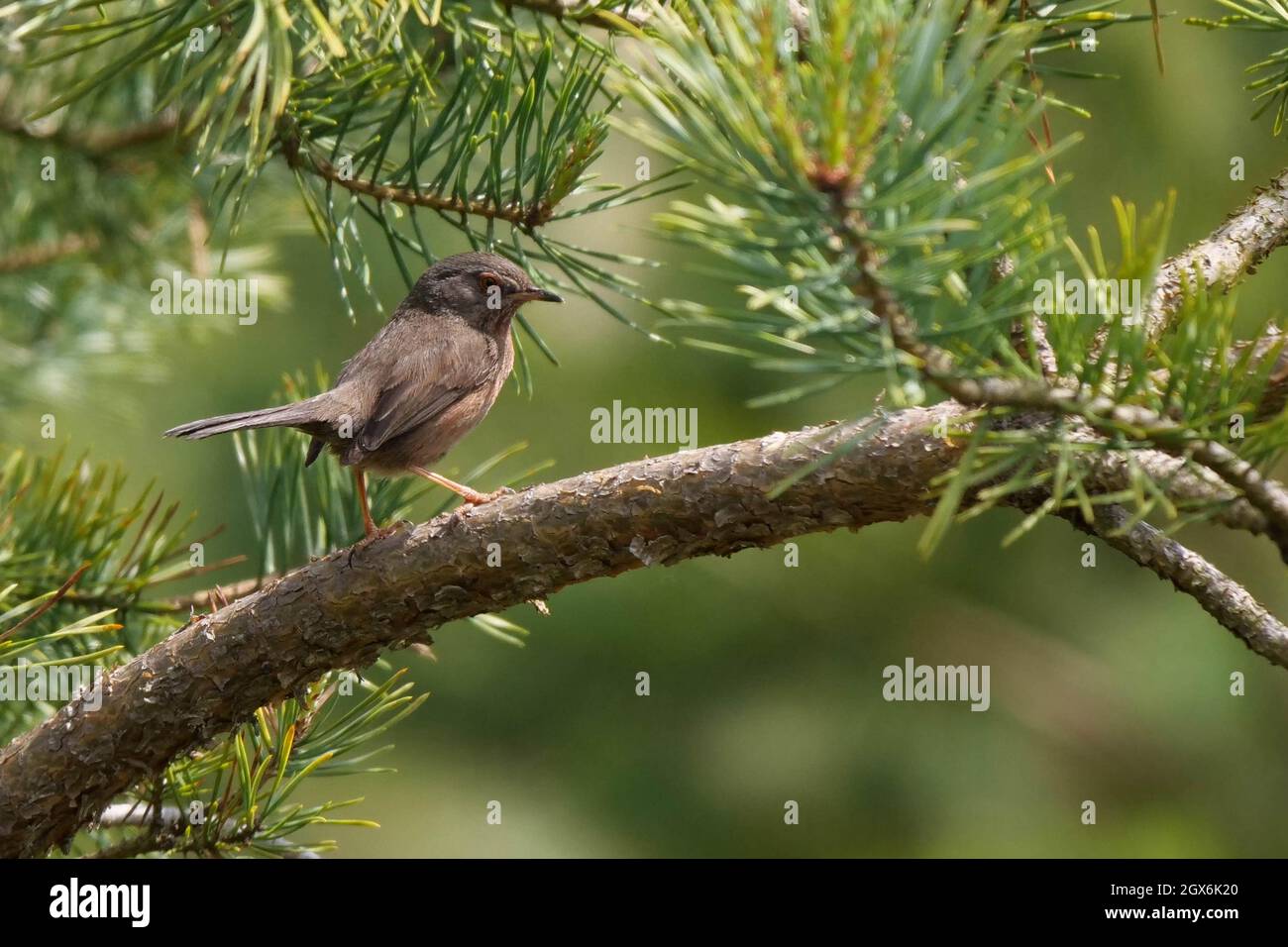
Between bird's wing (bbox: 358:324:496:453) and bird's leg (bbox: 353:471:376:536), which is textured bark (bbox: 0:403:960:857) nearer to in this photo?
bird's leg (bbox: 353:471:376:536)

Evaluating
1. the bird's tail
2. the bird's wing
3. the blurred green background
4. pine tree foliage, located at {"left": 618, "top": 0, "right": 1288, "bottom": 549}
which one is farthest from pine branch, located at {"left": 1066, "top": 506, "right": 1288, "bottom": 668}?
the blurred green background

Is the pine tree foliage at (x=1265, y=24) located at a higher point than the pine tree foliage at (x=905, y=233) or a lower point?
higher

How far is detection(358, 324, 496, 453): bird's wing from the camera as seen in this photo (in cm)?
318

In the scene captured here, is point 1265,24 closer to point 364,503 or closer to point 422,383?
point 364,503

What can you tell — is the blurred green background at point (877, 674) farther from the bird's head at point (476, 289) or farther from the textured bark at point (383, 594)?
the textured bark at point (383, 594)

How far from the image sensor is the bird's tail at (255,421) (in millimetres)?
2709

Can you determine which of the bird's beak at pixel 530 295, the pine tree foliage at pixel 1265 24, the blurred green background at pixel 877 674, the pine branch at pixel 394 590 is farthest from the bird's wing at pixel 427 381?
the pine tree foliage at pixel 1265 24

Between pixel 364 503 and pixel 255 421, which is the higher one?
pixel 255 421

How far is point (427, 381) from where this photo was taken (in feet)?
11.1

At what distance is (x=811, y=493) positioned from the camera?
1765mm

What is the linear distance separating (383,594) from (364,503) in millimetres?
690

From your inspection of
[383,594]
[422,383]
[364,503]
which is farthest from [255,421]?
[383,594]

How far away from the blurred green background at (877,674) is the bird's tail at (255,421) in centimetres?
226

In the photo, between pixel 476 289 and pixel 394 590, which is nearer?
pixel 394 590
